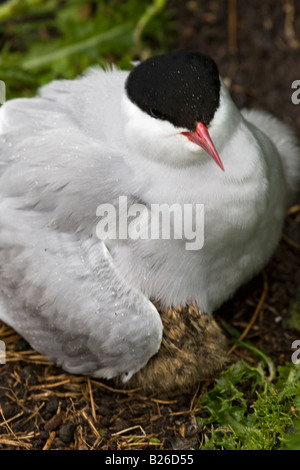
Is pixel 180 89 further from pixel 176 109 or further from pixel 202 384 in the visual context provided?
pixel 202 384

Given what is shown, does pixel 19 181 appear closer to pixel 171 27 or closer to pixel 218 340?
pixel 218 340

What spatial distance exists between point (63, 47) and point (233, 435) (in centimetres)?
264

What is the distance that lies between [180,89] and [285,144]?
3.44ft

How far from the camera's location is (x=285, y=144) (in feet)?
12.3

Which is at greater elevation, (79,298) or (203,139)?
(203,139)

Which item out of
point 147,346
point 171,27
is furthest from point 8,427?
point 171,27

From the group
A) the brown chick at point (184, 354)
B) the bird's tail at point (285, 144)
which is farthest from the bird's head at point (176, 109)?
the bird's tail at point (285, 144)

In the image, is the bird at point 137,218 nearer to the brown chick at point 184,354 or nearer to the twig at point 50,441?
the brown chick at point 184,354

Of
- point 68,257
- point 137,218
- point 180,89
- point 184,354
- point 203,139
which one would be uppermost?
point 180,89

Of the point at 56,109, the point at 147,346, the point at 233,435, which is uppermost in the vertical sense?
the point at 56,109

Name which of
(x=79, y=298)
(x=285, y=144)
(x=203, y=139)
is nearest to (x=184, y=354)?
(x=79, y=298)

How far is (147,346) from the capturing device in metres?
3.12

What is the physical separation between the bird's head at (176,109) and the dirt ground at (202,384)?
3.48ft

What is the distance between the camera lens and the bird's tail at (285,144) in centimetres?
373
